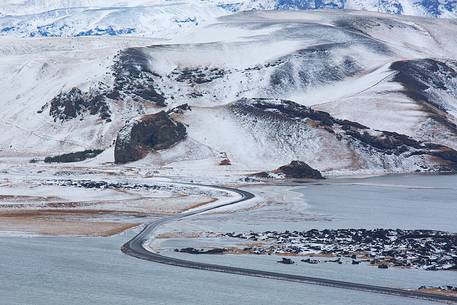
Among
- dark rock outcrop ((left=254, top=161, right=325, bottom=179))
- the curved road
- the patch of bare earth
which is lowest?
the curved road

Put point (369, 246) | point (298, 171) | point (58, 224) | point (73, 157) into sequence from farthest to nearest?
point (73, 157) → point (298, 171) → point (58, 224) → point (369, 246)

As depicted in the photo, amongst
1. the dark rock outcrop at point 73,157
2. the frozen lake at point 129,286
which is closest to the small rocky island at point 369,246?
the frozen lake at point 129,286

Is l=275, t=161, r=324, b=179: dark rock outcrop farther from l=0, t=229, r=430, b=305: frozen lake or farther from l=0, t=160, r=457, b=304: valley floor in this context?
l=0, t=229, r=430, b=305: frozen lake

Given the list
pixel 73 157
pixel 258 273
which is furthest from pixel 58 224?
pixel 73 157

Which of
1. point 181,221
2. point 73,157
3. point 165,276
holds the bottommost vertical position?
point 165,276

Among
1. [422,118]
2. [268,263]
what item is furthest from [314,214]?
[422,118]

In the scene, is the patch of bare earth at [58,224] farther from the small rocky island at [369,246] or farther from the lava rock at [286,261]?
the lava rock at [286,261]

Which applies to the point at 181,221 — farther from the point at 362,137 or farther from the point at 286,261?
the point at 362,137

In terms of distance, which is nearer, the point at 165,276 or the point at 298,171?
the point at 165,276

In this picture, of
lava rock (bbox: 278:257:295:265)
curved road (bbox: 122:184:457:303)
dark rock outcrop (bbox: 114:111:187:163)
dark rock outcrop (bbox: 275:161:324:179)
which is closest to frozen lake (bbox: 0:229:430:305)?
curved road (bbox: 122:184:457:303)

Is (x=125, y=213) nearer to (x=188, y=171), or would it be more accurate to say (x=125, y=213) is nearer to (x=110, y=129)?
(x=188, y=171)
